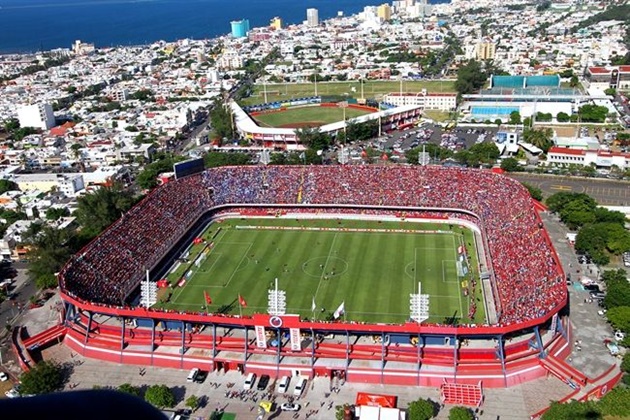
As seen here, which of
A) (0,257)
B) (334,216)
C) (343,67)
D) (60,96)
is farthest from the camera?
(343,67)

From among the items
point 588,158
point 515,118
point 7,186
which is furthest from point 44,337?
point 515,118

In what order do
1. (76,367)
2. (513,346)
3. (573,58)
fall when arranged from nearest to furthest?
1. (513,346)
2. (76,367)
3. (573,58)

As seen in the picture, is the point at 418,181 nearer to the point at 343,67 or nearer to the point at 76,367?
the point at 76,367

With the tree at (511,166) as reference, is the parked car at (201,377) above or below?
below

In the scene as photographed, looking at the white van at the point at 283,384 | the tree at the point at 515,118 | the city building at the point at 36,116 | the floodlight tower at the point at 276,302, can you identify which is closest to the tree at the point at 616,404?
the white van at the point at 283,384

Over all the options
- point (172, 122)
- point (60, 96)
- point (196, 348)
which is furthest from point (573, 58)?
point (196, 348)

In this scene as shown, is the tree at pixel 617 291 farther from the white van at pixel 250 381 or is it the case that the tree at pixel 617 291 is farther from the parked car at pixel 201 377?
the parked car at pixel 201 377
